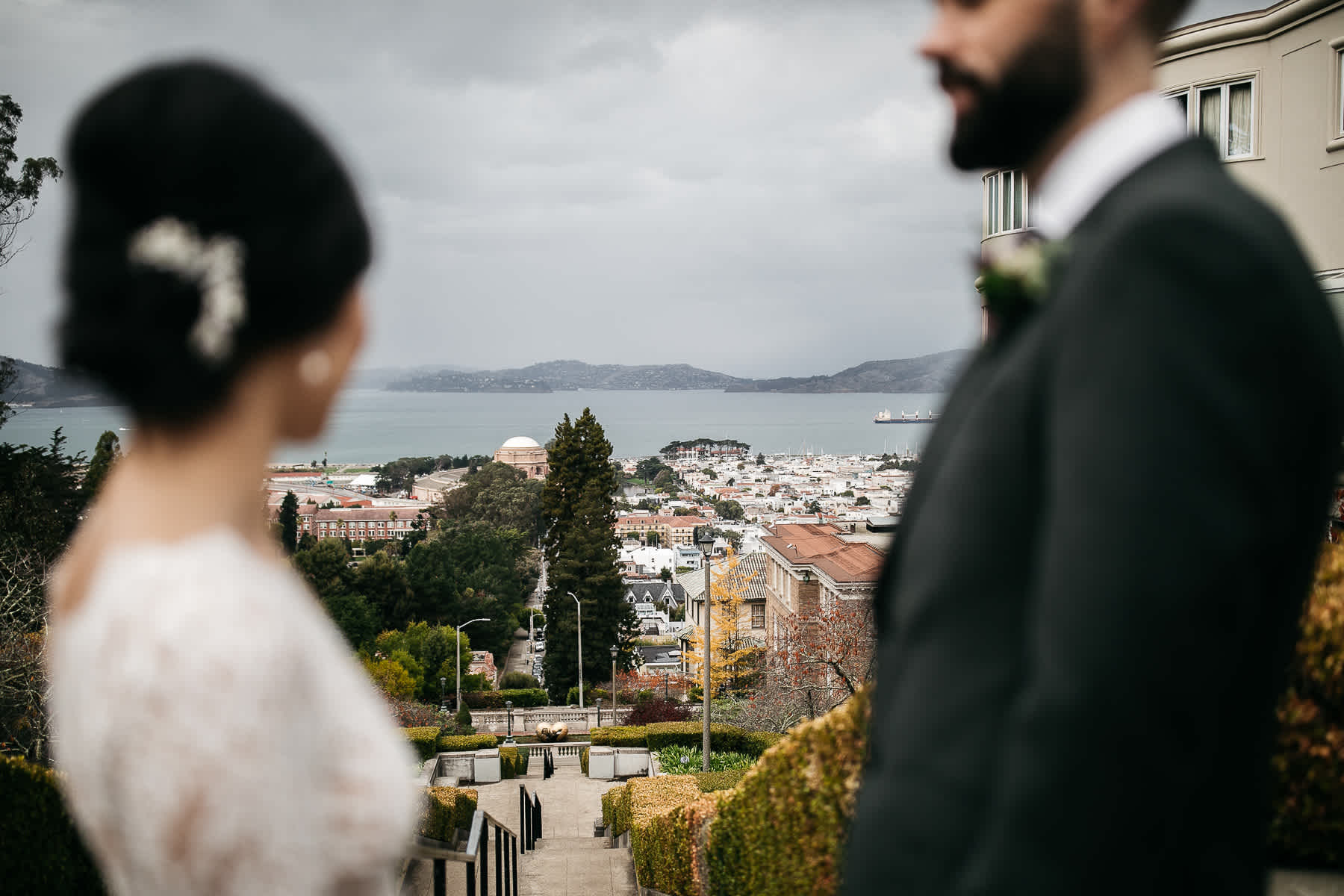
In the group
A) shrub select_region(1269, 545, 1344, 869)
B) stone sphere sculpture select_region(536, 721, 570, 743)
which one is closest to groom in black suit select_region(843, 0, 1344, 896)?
shrub select_region(1269, 545, 1344, 869)

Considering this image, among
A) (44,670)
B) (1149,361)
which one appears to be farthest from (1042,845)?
(44,670)

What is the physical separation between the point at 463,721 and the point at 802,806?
29505mm

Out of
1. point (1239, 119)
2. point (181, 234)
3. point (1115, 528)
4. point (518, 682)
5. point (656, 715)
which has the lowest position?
point (518, 682)

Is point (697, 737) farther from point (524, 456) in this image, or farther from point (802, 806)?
point (524, 456)

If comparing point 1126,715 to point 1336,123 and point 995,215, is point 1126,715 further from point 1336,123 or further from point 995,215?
point 995,215

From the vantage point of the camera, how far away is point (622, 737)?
70.3ft

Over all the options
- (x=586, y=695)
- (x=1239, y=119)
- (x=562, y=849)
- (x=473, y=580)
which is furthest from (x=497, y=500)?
(x=1239, y=119)

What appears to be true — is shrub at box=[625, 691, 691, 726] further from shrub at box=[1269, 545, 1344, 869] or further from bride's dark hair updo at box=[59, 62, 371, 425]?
bride's dark hair updo at box=[59, 62, 371, 425]

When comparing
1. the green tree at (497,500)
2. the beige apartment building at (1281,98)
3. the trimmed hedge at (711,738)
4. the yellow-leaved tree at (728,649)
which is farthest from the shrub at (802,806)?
the green tree at (497,500)

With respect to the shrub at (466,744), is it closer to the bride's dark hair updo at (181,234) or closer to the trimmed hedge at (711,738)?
the trimmed hedge at (711,738)

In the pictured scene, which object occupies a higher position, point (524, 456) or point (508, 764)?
point (524, 456)

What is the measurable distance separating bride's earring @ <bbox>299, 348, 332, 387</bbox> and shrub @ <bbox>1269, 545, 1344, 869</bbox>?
2859 mm

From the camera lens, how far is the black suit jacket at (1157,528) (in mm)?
809

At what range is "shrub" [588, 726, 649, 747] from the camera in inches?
834
